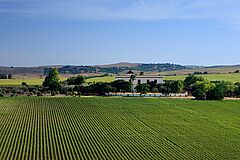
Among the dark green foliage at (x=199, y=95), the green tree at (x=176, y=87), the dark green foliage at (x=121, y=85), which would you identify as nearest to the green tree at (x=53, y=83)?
the dark green foliage at (x=121, y=85)

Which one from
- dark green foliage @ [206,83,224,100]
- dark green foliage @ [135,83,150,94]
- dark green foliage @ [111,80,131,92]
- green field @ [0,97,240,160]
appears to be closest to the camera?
green field @ [0,97,240,160]

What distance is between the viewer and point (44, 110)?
3300 inches

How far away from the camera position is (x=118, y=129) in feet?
216

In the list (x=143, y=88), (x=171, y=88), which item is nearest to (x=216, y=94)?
(x=171, y=88)

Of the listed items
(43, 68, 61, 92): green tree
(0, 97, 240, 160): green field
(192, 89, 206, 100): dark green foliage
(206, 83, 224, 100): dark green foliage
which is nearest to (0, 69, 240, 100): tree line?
(43, 68, 61, 92): green tree

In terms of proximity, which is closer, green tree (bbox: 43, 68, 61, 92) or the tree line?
the tree line

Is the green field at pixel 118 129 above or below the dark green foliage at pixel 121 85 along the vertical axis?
below

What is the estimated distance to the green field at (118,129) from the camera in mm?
49469

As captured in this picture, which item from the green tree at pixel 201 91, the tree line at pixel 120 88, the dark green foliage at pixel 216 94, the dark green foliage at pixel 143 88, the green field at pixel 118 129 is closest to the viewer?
the green field at pixel 118 129

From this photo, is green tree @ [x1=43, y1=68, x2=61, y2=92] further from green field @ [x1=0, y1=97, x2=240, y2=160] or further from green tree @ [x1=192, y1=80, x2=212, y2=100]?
green tree @ [x1=192, y1=80, x2=212, y2=100]

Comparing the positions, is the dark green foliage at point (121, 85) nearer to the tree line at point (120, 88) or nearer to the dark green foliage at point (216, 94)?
the tree line at point (120, 88)

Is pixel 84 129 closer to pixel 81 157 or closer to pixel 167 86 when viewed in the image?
pixel 81 157

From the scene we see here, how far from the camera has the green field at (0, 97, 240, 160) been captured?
49.5 meters

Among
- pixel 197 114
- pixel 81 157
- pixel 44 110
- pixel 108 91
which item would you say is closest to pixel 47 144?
pixel 81 157
